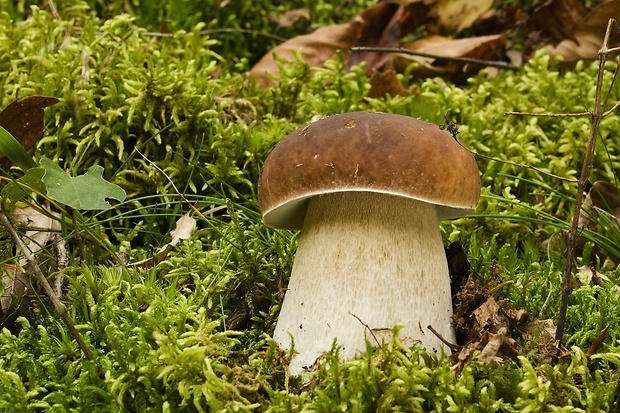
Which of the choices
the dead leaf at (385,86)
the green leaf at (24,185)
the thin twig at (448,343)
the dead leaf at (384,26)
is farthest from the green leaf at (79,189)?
the dead leaf at (384,26)

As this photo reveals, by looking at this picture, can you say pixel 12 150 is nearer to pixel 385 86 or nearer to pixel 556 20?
pixel 385 86

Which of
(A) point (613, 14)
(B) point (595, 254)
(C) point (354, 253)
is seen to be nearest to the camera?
Answer: (C) point (354, 253)

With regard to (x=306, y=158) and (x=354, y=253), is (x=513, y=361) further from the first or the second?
(x=306, y=158)

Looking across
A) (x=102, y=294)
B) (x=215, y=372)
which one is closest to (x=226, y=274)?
(x=102, y=294)

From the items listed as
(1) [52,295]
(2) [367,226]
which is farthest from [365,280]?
(1) [52,295]

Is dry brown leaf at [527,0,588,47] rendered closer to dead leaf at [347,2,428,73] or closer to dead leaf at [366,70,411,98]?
dead leaf at [347,2,428,73]

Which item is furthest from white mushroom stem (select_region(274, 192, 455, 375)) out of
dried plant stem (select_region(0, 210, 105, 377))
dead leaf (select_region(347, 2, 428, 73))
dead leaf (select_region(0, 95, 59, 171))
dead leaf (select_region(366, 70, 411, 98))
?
dead leaf (select_region(347, 2, 428, 73))

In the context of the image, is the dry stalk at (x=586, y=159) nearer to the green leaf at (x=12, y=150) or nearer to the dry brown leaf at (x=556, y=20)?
the green leaf at (x=12, y=150)
